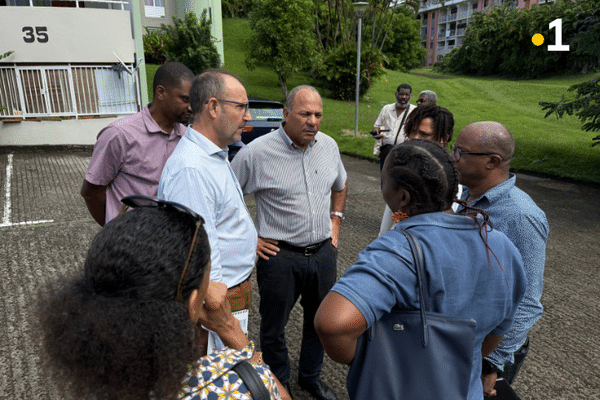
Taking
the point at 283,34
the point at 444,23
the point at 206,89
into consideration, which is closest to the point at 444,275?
the point at 206,89

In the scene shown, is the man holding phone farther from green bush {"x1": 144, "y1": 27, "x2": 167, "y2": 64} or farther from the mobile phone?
green bush {"x1": 144, "y1": 27, "x2": 167, "y2": 64}

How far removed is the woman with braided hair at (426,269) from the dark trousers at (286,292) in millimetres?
1403

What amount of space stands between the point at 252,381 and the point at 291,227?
178cm

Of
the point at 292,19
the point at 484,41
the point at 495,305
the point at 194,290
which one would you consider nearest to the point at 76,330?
the point at 194,290

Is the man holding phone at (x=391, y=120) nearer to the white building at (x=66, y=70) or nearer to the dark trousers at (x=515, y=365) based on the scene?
the dark trousers at (x=515, y=365)

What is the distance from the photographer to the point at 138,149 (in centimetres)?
290

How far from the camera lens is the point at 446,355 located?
131 centimetres

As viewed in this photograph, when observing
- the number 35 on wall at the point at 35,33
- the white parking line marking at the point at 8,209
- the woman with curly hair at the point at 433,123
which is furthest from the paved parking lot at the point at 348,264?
the number 35 on wall at the point at 35,33

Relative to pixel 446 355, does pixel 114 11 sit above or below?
above

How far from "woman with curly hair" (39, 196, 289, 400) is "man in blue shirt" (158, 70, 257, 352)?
0.75m

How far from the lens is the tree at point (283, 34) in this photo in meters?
21.2

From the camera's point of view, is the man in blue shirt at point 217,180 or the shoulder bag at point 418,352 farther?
the man in blue shirt at point 217,180

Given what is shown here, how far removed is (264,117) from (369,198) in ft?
14.4

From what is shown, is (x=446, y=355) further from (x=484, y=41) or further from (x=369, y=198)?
(x=484, y=41)
